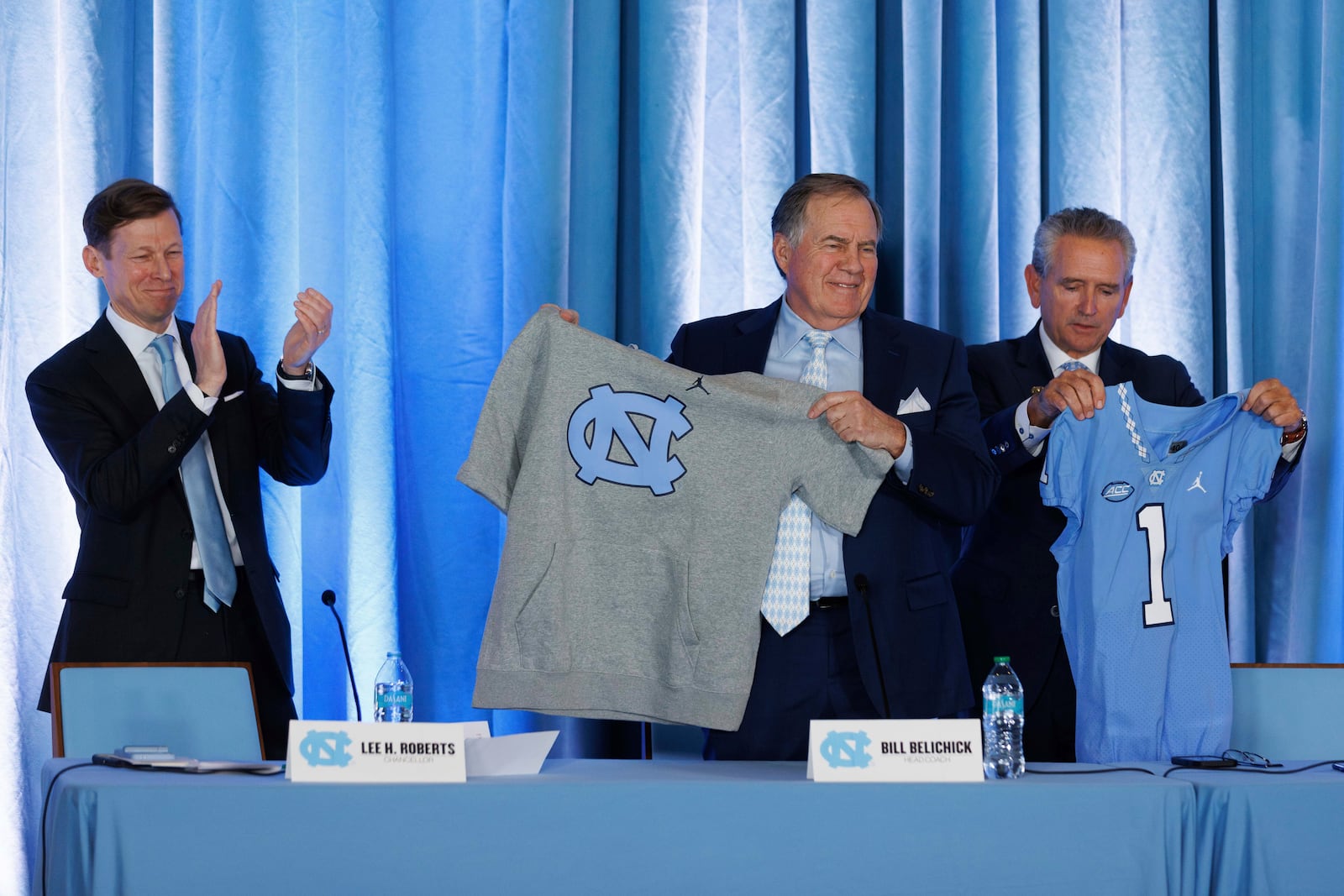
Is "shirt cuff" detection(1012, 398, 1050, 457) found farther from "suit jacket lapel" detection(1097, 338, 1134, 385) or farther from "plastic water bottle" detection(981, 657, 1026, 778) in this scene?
"plastic water bottle" detection(981, 657, 1026, 778)

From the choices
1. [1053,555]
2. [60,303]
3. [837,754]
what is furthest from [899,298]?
[60,303]

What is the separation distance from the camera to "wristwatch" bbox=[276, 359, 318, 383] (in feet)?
9.80

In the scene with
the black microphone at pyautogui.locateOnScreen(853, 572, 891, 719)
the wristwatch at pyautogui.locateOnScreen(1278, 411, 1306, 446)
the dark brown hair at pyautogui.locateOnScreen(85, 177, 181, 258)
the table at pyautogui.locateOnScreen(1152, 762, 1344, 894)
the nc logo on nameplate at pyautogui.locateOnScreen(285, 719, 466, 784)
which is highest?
the dark brown hair at pyautogui.locateOnScreen(85, 177, 181, 258)

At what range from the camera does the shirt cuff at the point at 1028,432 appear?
9.25 ft

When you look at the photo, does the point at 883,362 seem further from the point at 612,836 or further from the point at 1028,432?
the point at 612,836

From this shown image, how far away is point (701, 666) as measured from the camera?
97.2 inches

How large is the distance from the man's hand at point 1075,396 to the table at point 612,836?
35.8 inches

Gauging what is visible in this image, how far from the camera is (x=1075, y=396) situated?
2.70 m

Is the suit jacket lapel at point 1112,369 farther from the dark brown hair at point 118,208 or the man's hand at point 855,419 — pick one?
the dark brown hair at point 118,208

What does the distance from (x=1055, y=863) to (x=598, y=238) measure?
2.15 meters

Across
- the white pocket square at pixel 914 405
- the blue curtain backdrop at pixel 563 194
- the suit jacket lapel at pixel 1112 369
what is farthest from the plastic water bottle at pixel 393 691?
the suit jacket lapel at pixel 1112 369

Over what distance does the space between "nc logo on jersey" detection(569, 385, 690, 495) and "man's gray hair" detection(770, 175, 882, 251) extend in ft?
1.88

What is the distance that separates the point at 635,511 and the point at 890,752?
79cm

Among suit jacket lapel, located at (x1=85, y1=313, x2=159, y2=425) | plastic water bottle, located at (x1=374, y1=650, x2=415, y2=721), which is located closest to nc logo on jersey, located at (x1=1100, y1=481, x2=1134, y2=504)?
plastic water bottle, located at (x1=374, y1=650, x2=415, y2=721)
